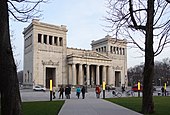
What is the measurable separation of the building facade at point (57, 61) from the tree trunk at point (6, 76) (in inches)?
3299

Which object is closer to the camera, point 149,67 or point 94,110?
point 149,67

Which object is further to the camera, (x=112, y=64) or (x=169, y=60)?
(x=169, y=60)

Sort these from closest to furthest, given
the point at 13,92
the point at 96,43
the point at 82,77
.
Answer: the point at 13,92
the point at 82,77
the point at 96,43

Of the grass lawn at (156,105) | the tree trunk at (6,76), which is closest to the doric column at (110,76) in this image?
the grass lawn at (156,105)

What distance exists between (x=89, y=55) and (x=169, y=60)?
55545 mm

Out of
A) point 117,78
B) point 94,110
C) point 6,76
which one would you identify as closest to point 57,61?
point 117,78

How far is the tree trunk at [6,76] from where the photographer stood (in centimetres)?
819

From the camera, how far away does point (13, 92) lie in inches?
326

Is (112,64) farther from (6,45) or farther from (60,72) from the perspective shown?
(6,45)

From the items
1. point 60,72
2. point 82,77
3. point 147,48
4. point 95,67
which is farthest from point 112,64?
point 147,48

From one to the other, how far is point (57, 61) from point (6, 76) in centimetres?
9161

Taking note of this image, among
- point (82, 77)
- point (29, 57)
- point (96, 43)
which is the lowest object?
point (82, 77)

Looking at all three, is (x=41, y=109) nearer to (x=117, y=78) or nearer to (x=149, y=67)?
(x=149, y=67)

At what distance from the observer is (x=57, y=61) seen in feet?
327
